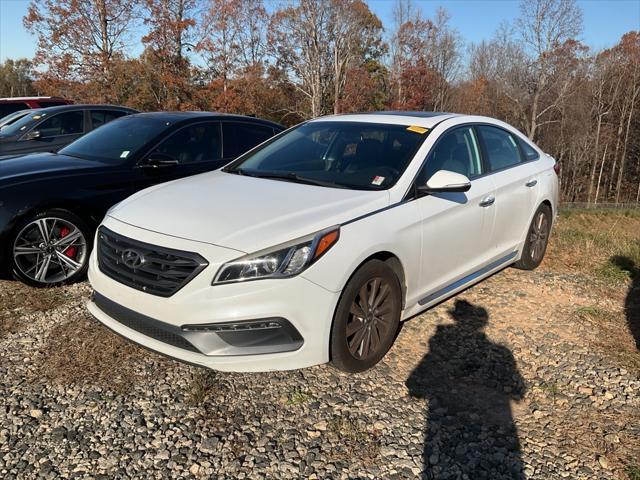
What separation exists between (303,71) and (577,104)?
876 inches

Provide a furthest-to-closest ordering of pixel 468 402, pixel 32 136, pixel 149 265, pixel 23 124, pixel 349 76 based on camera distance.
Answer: pixel 349 76, pixel 23 124, pixel 32 136, pixel 468 402, pixel 149 265

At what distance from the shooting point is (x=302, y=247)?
9.53 feet

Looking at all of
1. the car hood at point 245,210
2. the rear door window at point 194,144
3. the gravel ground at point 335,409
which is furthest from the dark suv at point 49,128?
the car hood at point 245,210

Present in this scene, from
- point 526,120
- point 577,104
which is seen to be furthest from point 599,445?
point 577,104

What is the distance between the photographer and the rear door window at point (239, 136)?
6.16m

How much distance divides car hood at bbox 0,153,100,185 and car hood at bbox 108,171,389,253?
149 cm

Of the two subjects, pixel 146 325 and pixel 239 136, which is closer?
pixel 146 325

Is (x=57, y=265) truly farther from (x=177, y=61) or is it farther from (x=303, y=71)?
(x=303, y=71)

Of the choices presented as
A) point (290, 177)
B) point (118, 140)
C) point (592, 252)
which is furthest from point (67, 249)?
point (592, 252)

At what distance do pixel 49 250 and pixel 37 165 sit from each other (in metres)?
0.91

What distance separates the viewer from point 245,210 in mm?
3213

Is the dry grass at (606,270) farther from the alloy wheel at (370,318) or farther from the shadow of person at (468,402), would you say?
the alloy wheel at (370,318)

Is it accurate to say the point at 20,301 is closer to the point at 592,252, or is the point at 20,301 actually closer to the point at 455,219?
the point at 455,219

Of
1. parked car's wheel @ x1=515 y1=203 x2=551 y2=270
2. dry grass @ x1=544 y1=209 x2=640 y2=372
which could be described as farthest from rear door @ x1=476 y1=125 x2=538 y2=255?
dry grass @ x1=544 y1=209 x2=640 y2=372
